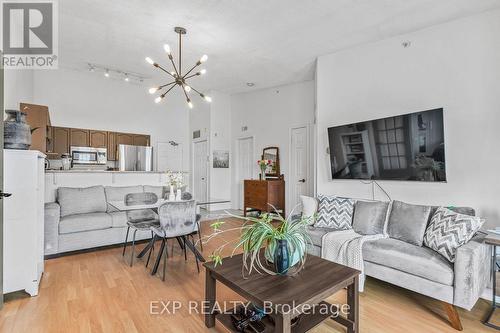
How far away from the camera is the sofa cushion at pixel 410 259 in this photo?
207cm

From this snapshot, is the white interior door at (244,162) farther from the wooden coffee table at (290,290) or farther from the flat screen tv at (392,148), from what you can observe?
the wooden coffee table at (290,290)

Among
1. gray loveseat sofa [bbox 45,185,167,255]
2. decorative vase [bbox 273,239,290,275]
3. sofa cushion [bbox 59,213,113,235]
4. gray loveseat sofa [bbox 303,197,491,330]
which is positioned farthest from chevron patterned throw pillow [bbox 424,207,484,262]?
sofa cushion [bbox 59,213,113,235]

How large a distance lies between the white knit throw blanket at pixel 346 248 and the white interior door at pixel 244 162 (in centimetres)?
405

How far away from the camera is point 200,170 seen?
7477mm

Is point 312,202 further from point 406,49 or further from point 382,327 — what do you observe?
point 406,49

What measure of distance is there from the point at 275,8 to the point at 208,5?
0.83 metres

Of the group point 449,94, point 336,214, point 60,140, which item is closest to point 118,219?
point 336,214

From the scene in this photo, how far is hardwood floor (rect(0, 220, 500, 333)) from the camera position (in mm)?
1935

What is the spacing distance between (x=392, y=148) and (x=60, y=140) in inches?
266

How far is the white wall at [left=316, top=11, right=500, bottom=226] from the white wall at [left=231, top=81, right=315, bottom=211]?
5.19 ft

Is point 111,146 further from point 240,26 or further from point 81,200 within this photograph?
point 240,26

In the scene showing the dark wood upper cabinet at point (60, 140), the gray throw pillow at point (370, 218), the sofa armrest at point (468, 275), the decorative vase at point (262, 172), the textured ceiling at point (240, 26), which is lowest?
the sofa armrest at point (468, 275)

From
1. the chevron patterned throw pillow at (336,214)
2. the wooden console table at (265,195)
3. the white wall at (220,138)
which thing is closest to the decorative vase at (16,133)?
the chevron patterned throw pillow at (336,214)

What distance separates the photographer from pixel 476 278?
1.96 m
